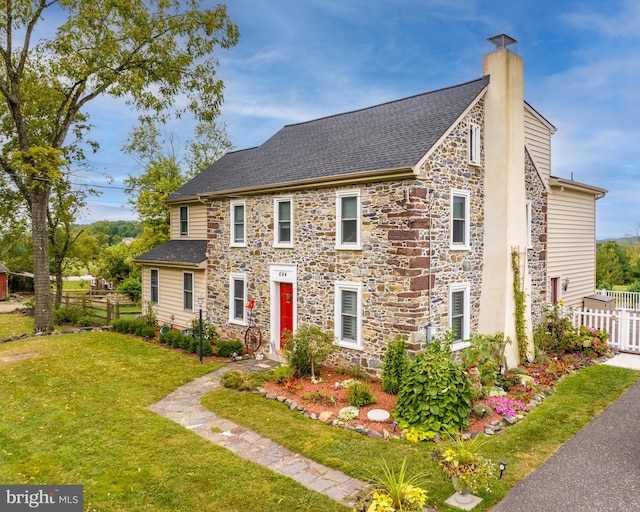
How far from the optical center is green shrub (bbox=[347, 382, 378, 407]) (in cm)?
905

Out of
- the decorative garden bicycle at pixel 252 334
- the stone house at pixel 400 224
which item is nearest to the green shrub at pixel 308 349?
the stone house at pixel 400 224

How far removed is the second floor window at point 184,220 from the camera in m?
19.7

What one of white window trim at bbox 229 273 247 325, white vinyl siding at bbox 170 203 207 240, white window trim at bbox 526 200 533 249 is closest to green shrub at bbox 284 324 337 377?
white window trim at bbox 229 273 247 325

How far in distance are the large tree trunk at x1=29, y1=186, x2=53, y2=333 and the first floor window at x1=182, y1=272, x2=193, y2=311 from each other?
6182 millimetres

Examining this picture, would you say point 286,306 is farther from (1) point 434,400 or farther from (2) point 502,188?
(2) point 502,188

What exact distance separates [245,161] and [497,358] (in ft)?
41.3

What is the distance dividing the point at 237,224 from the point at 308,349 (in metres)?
6.16

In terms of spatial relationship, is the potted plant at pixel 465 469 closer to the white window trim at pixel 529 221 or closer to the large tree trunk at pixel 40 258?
the white window trim at pixel 529 221

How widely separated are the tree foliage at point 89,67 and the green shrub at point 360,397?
1481cm

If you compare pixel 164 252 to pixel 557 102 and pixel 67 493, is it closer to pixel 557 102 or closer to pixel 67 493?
pixel 67 493

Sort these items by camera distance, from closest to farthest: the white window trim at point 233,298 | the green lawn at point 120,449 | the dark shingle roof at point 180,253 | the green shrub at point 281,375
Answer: the green lawn at point 120,449 → the green shrub at point 281,375 → the white window trim at point 233,298 → the dark shingle roof at point 180,253

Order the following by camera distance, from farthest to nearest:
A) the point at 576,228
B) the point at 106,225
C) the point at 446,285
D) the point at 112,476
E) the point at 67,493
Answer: the point at 106,225 < the point at 576,228 < the point at 446,285 < the point at 112,476 < the point at 67,493

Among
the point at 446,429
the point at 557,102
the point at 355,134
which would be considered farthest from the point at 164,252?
the point at 557,102

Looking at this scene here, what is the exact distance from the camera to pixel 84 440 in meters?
7.45
